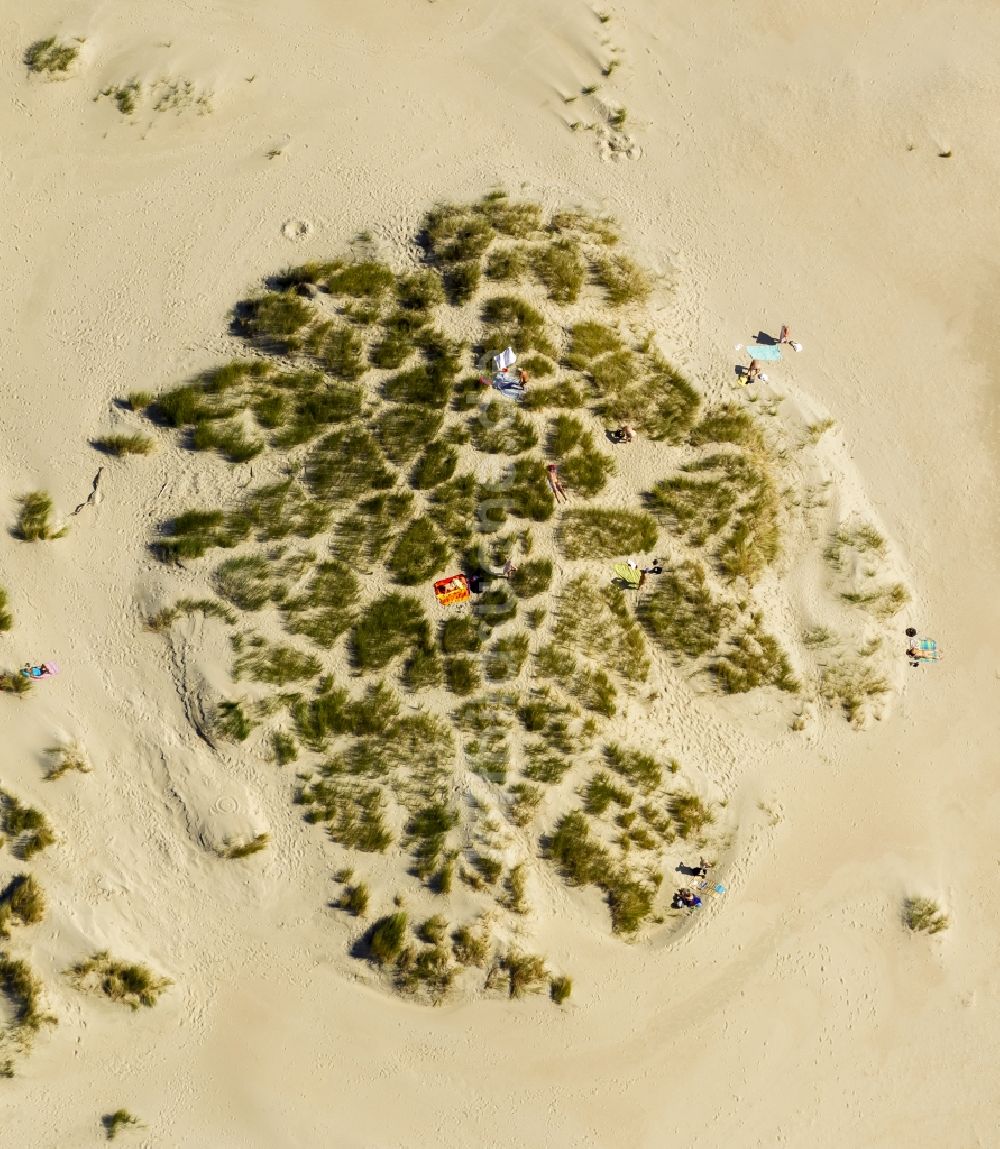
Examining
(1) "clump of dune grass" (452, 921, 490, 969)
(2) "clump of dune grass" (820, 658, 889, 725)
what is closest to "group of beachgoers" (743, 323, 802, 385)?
(2) "clump of dune grass" (820, 658, 889, 725)

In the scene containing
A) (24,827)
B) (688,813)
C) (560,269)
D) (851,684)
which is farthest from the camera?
(851,684)

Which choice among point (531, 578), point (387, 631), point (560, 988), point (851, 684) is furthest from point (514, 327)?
point (560, 988)

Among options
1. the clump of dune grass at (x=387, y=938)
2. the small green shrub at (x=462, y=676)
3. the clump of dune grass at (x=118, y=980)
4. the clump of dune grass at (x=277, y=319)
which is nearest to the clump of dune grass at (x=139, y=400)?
the clump of dune grass at (x=277, y=319)

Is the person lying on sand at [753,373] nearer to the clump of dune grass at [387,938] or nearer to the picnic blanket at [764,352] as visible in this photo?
the picnic blanket at [764,352]

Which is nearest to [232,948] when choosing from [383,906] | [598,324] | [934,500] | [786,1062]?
[383,906]

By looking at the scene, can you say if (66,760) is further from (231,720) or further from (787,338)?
(787,338)

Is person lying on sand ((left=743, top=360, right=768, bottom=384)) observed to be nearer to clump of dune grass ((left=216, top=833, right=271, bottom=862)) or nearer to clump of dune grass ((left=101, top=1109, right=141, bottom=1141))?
clump of dune grass ((left=216, top=833, right=271, bottom=862))

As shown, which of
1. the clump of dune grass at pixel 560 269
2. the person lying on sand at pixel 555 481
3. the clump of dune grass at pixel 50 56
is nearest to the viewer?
the person lying on sand at pixel 555 481
